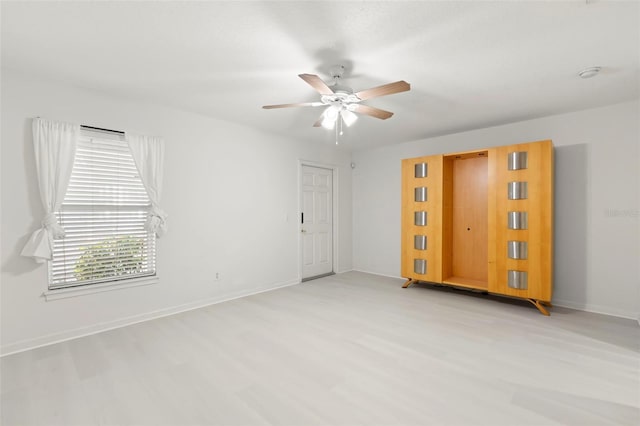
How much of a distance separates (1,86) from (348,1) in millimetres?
3254

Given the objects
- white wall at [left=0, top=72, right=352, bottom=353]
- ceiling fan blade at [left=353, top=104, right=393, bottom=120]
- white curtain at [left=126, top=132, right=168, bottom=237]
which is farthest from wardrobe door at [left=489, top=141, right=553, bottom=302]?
white curtain at [left=126, top=132, right=168, bottom=237]

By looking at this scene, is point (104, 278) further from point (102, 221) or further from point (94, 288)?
point (102, 221)

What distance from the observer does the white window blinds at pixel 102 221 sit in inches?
120

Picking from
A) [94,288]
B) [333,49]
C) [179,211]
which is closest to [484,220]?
[333,49]

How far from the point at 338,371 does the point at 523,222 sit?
3.10 m

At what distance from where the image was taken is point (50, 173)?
2.89 meters

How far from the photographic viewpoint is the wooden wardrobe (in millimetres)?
3703

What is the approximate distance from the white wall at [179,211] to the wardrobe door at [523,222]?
3.11 meters

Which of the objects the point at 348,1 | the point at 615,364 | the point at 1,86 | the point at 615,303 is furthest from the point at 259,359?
the point at 615,303

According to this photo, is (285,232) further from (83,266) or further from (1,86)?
(1,86)

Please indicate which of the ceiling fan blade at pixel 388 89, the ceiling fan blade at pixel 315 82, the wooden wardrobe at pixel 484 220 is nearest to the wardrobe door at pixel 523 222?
the wooden wardrobe at pixel 484 220

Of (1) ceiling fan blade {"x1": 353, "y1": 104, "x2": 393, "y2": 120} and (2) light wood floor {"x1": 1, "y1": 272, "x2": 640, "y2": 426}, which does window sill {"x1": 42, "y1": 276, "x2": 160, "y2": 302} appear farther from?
(1) ceiling fan blade {"x1": 353, "y1": 104, "x2": 393, "y2": 120}

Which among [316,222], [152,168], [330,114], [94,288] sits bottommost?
[94,288]

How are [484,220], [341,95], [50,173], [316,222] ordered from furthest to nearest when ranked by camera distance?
[316,222]
[484,220]
[50,173]
[341,95]
